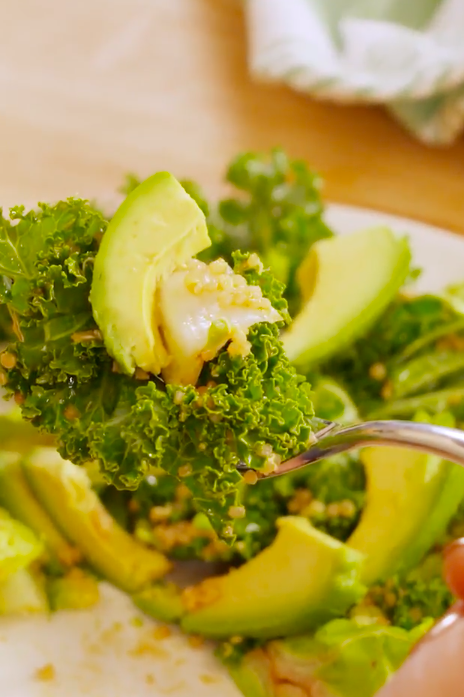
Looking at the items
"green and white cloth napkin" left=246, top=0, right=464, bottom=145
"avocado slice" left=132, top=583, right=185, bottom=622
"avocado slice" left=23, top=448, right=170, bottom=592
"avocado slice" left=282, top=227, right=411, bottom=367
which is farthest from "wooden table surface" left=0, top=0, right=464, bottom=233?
"avocado slice" left=132, top=583, right=185, bottom=622

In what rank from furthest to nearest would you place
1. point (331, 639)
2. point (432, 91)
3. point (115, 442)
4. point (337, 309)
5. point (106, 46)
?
1. point (106, 46)
2. point (432, 91)
3. point (337, 309)
4. point (331, 639)
5. point (115, 442)

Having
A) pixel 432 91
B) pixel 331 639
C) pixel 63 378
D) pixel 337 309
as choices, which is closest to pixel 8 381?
pixel 63 378

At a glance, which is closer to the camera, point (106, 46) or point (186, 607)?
point (186, 607)

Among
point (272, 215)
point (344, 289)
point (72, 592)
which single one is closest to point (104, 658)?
point (72, 592)

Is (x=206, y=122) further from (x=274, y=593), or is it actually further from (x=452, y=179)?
(x=274, y=593)

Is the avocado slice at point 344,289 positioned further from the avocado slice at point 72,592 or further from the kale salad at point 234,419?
the avocado slice at point 72,592

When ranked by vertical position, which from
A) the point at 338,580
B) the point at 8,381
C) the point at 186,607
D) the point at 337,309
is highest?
the point at 8,381
